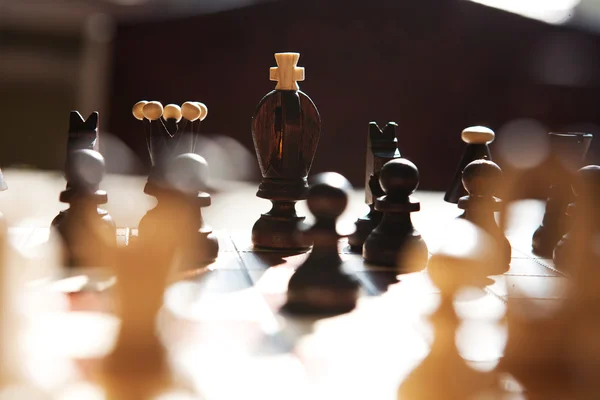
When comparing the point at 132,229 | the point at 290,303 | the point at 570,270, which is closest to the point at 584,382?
the point at 290,303

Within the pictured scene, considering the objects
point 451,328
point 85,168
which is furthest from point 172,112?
point 451,328

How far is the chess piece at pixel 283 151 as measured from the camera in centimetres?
132

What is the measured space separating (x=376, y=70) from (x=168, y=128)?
2673mm

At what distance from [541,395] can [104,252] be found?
0.73 meters

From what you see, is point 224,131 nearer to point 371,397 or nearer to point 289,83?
point 289,83

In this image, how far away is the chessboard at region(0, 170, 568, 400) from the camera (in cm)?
62

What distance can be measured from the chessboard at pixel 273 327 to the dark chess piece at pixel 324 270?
28 millimetres

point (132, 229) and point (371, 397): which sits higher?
point (371, 397)

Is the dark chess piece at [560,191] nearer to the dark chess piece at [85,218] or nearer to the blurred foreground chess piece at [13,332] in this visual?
the dark chess piece at [85,218]

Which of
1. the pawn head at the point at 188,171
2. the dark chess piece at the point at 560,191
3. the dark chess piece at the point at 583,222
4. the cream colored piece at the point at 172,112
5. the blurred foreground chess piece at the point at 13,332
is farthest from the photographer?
the dark chess piece at the point at 560,191

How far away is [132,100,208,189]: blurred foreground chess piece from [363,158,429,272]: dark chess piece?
36 centimetres

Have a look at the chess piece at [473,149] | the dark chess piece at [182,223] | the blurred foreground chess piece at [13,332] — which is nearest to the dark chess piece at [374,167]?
the chess piece at [473,149]

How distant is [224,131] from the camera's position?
12.0ft

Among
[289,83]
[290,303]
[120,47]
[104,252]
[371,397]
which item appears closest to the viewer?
[371,397]
